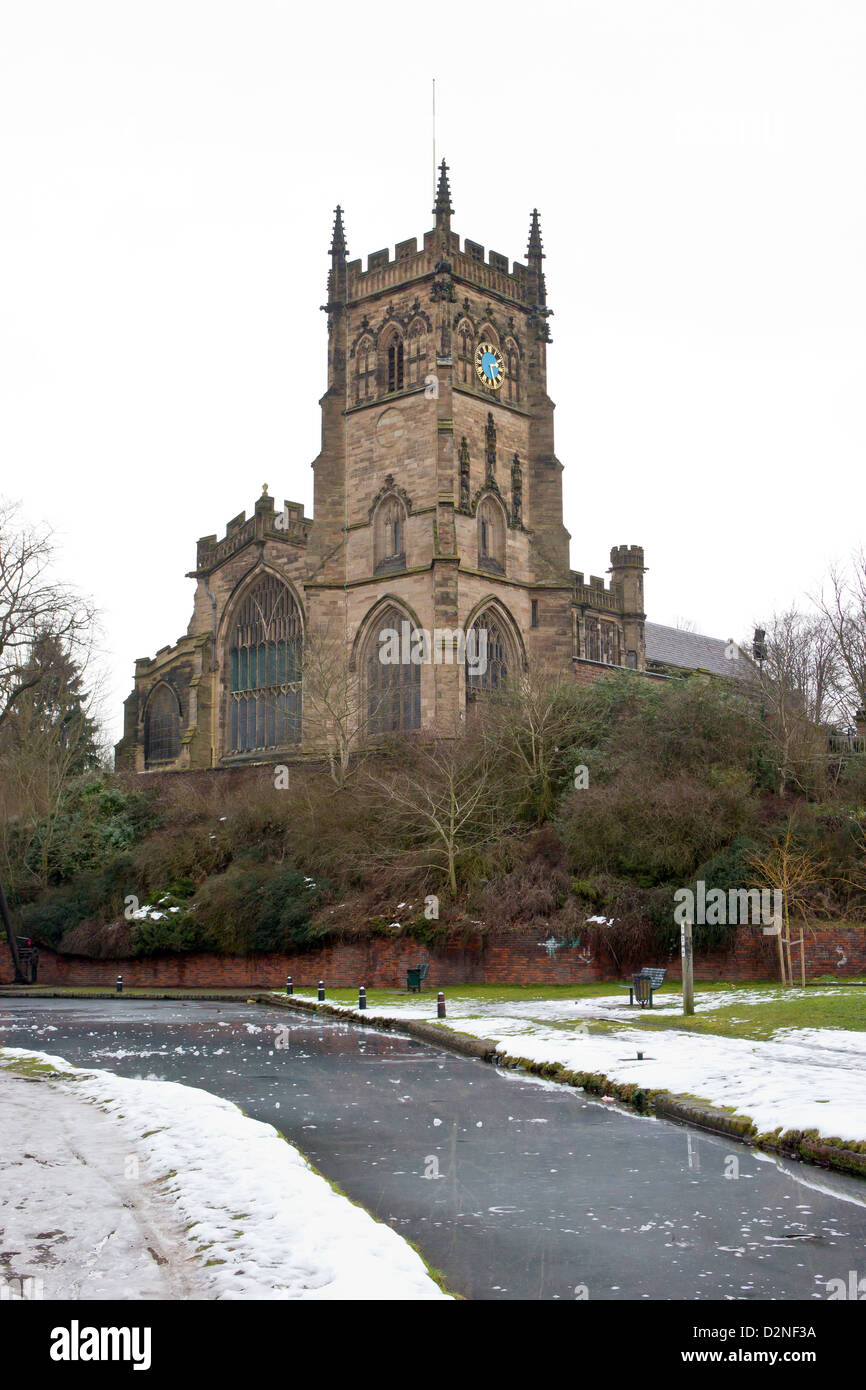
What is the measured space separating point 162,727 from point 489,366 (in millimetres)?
19986

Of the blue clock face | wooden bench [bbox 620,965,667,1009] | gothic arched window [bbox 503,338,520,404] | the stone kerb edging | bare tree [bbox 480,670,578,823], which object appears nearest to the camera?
the stone kerb edging

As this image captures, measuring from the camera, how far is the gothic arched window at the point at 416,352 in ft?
158

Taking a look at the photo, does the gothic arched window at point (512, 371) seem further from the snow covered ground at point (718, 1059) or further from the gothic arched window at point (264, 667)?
the snow covered ground at point (718, 1059)

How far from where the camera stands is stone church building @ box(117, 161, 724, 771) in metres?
46.2

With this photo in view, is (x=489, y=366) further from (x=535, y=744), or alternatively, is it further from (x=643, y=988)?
(x=643, y=988)

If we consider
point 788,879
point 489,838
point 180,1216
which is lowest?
point 180,1216

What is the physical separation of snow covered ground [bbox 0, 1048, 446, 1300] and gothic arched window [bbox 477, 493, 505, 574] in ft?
121

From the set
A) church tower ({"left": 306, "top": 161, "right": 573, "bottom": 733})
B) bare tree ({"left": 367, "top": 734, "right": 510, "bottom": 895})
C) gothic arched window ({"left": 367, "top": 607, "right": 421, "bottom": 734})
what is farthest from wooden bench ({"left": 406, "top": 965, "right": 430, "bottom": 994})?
church tower ({"left": 306, "top": 161, "right": 573, "bottom": 733})

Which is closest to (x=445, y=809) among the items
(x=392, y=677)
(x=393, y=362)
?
(x=392, y=677)

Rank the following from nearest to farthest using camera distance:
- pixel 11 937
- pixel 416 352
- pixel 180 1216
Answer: pixel 180 1216
pixel 11 937
pixel 416 352

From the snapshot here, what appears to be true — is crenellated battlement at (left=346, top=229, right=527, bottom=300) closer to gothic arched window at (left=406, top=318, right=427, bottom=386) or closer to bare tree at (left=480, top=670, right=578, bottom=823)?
gothic arched window at (left=406, top=318, right=427, bottom=386)

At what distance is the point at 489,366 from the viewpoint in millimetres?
49594
